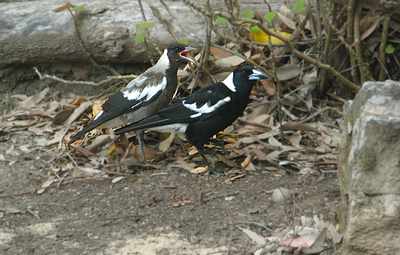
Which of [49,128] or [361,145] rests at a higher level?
[361,145]

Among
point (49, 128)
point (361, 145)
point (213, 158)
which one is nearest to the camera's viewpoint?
point (361, 145)

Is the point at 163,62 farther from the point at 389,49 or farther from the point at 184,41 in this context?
the point at 389,49

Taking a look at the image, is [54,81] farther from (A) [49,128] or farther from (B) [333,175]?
(B) [333,175]

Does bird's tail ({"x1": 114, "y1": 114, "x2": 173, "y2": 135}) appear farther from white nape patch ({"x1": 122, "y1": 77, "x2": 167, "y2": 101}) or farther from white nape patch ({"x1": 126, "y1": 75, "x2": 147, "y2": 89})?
white nape patch ({"x1": 126, "y1": 75, "x2": 147, "y2": 89})

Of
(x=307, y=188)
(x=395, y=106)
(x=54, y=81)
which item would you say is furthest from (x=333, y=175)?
(x=54, y=81)

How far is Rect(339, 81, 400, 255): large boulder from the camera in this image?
407cm

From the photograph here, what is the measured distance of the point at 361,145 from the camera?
4.11 meters

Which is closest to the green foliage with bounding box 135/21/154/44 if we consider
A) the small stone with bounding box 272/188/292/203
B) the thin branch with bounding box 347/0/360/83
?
the thin branch with bounding box 347/0/360/83

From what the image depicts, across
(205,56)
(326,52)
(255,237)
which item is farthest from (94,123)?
(255,237)

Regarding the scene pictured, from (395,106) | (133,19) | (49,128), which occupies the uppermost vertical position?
(395,106)

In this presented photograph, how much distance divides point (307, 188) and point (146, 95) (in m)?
1.58

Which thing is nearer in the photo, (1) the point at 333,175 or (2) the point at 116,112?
(1) the point at 333,175

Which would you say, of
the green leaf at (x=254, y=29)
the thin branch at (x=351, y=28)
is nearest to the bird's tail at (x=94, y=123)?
the green leaf at (x=254, y=29)

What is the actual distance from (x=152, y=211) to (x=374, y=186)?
1.73 m
